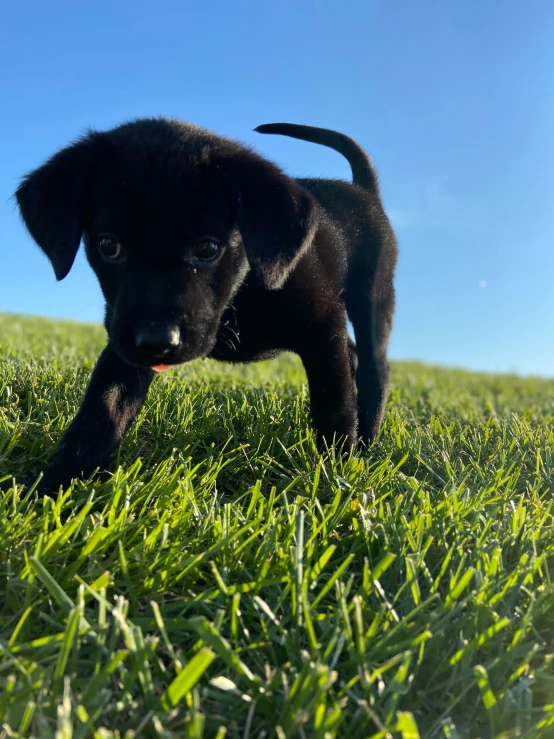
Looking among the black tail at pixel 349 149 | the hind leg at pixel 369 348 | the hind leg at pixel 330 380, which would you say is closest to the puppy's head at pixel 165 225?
the hind leg at pixel 330 380

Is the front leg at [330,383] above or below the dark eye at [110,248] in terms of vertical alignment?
below

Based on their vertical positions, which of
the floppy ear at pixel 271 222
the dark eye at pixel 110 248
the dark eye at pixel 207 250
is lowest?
the dark eye at pixel 110 248

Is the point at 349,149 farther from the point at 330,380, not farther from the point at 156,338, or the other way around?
the point at 156,338

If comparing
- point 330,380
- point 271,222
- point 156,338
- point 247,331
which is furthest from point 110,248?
point 330,380

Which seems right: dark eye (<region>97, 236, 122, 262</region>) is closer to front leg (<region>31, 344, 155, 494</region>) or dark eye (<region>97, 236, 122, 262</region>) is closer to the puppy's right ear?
the puppy's right ear

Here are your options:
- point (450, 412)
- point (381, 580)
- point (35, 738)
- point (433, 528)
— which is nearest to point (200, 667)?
point (35, 738)

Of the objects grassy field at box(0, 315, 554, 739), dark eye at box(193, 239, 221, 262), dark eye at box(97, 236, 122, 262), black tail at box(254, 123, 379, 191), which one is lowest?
grassy field at box(0, 315, 554, 739)

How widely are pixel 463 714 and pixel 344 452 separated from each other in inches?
52.3

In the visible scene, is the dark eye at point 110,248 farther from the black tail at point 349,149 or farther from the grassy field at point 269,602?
the black tail at point 349,149

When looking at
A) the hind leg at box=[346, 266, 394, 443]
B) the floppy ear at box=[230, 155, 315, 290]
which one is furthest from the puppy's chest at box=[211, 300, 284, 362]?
the hind leg at box=[346, 266, 394, 443]

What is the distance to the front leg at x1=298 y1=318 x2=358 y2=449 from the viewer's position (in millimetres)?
2391

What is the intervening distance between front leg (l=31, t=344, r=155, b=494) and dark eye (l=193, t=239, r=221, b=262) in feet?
1.76

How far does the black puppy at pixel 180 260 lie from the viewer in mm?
1887

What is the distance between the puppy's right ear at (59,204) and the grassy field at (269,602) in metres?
0.70
